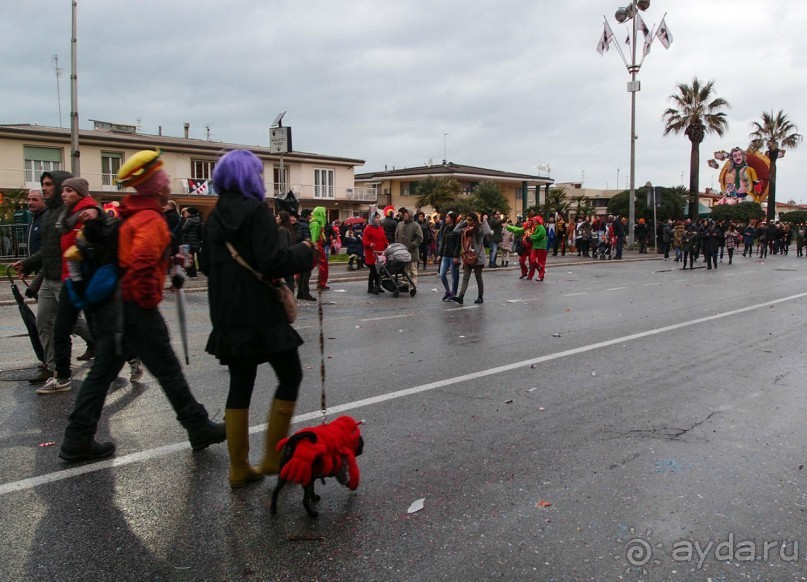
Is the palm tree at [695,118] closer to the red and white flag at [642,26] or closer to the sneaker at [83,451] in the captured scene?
the red and white flag at [642,26]

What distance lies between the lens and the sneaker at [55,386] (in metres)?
6.05

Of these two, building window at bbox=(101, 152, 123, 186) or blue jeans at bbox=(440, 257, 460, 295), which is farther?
building window at bbox=(101, 152, 123, 186)

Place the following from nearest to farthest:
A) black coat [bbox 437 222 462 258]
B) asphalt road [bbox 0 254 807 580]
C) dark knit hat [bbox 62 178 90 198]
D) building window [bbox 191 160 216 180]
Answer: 1. asphalt road [bbox 0 254 807 580]
2. dark knit hat [bbox 62 178 90 198]
3. black coat [bbox 437 222 462 258]
4. building window [bbox 191 160 216 180]

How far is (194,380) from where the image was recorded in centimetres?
657

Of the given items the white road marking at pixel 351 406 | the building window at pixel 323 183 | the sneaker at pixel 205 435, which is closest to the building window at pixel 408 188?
the building window at pixel 323 183

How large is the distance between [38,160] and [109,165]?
3982 mm

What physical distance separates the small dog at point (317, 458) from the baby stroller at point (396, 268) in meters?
10.7

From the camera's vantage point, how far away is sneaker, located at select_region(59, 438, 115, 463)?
14.1 feet

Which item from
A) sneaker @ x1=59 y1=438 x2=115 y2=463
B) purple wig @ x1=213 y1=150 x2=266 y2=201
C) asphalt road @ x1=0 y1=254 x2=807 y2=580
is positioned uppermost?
purple wig @ x1=213 y1=150 x2=266 y2=201

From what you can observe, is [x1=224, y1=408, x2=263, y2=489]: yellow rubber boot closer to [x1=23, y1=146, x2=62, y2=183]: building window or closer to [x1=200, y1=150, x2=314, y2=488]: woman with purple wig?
[x1=200, y1=150, x2=314, y2=488]: woman with purple wig

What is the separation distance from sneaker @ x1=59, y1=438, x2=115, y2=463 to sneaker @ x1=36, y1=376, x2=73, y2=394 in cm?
188

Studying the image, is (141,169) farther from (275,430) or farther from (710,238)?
(710,238)

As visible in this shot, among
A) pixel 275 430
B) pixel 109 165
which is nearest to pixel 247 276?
pixel 275 430

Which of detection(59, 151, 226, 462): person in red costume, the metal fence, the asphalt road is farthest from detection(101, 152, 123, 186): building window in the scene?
detection(59, 151, 226, 462): person in red costume
